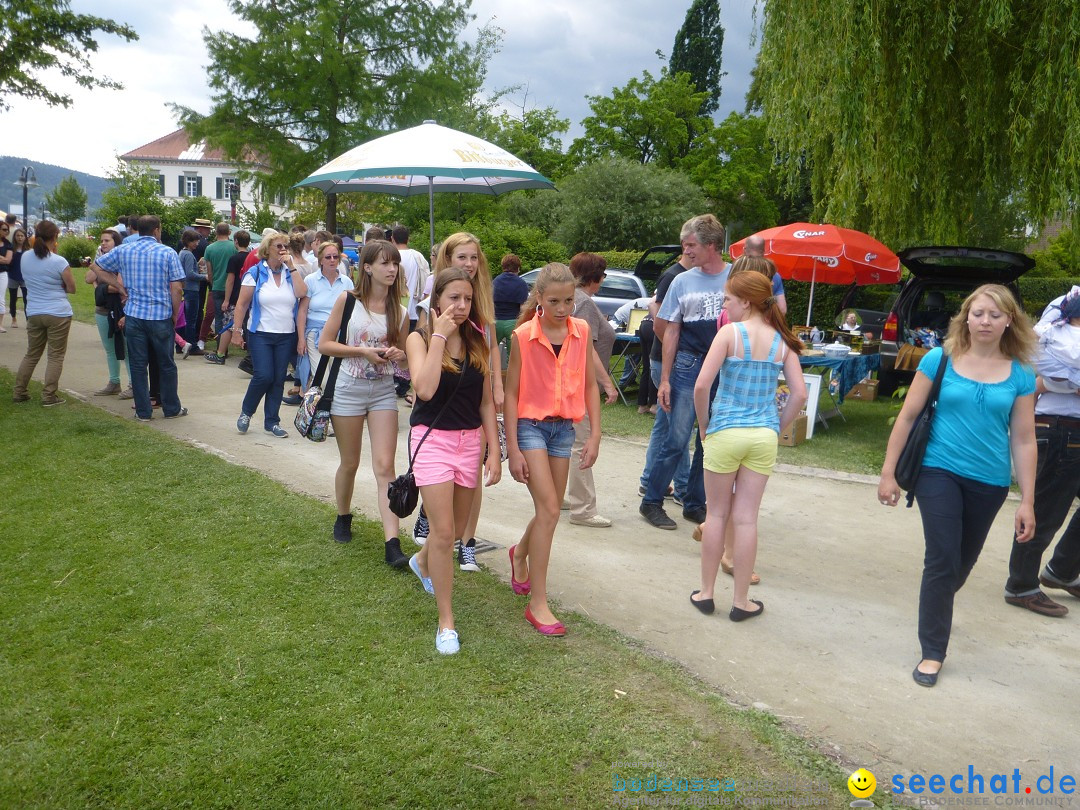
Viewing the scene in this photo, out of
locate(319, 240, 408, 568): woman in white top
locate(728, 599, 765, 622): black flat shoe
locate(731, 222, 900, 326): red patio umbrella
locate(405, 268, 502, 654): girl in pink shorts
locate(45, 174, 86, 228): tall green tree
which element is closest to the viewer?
locate(405, 268, 502, 654): girl in pink shorts

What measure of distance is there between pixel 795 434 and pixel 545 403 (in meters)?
5.66

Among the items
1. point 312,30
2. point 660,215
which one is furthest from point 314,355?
point 660,215

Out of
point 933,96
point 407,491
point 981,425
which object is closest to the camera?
point 981,425

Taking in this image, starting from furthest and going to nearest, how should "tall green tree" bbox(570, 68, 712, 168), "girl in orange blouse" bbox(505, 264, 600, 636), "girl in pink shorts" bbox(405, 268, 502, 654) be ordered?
"tall green tree" bbox(570, 68, 712, 168)
"girl in orange blouse" bbox(505, 264, 600, 636)
"girl in pink shorts" bbox(405, 268, 502, 654)

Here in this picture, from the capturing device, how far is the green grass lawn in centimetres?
314

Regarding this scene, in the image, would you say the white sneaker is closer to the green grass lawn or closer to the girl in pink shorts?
the green grass lawn

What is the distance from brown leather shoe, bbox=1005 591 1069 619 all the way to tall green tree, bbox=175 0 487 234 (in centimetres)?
2072

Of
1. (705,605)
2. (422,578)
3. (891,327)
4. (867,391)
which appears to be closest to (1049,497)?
(705,605)

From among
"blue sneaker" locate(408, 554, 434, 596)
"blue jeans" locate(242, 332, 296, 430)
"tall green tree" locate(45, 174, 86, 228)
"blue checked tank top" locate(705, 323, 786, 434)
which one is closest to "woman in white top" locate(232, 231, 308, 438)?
"blue jeans" locate(242, 332, 296, 430)

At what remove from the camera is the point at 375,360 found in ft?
16.6

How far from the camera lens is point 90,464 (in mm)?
7117

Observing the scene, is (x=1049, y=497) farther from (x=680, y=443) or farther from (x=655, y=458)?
(x=655, y=458)

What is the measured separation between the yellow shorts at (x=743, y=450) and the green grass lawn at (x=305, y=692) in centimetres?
109

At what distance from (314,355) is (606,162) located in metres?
22.4
